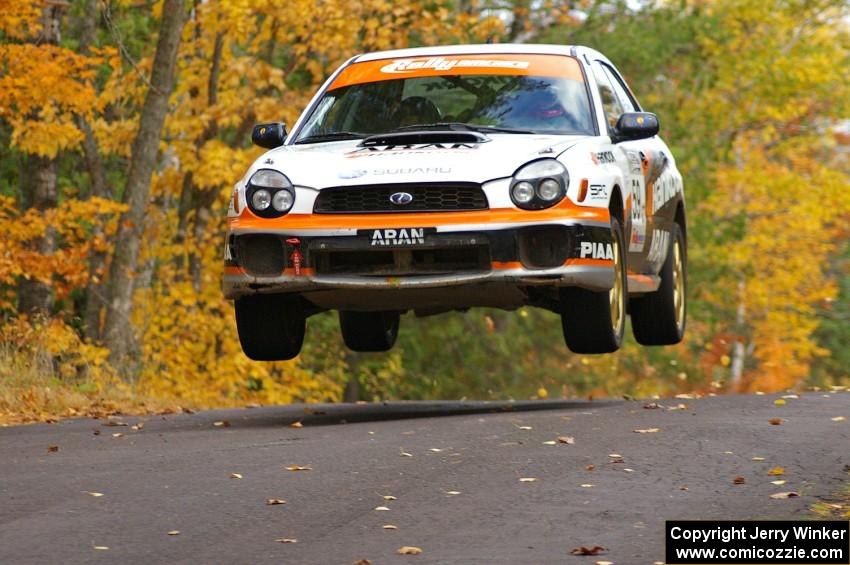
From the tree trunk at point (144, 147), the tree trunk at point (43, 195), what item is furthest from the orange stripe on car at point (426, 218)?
the tree trunk at point (43, 195)

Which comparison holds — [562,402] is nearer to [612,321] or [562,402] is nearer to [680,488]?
[612,321]

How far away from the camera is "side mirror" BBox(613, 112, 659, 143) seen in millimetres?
10820

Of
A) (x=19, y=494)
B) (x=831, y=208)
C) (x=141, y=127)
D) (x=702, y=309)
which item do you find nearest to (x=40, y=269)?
(x=141, y=127)

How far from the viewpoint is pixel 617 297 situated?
10.7 meters

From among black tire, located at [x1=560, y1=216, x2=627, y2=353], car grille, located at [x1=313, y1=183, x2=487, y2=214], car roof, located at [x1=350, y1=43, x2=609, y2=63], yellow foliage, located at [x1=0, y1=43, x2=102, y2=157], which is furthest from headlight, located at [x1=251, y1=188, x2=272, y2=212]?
yellow foliage, located at [x1=0, y1=43, x2=102, y2=157]

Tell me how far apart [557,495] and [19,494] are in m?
2.41

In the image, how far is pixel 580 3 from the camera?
106 ft

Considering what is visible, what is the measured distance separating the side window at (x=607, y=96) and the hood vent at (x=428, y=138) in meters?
1.25

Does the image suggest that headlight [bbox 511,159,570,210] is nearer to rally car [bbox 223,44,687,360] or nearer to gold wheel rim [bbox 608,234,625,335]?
rally car [bbox 223,44,687,360]

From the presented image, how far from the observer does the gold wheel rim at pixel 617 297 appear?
1057 centimetres

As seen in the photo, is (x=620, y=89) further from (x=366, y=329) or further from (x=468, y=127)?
(x=366, y=329)

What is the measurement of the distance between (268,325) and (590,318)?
6.68 feet

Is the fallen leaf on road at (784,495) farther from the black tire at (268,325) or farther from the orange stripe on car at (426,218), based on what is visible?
the black tire at (268,325)

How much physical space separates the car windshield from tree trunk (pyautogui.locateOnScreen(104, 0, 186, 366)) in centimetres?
758
